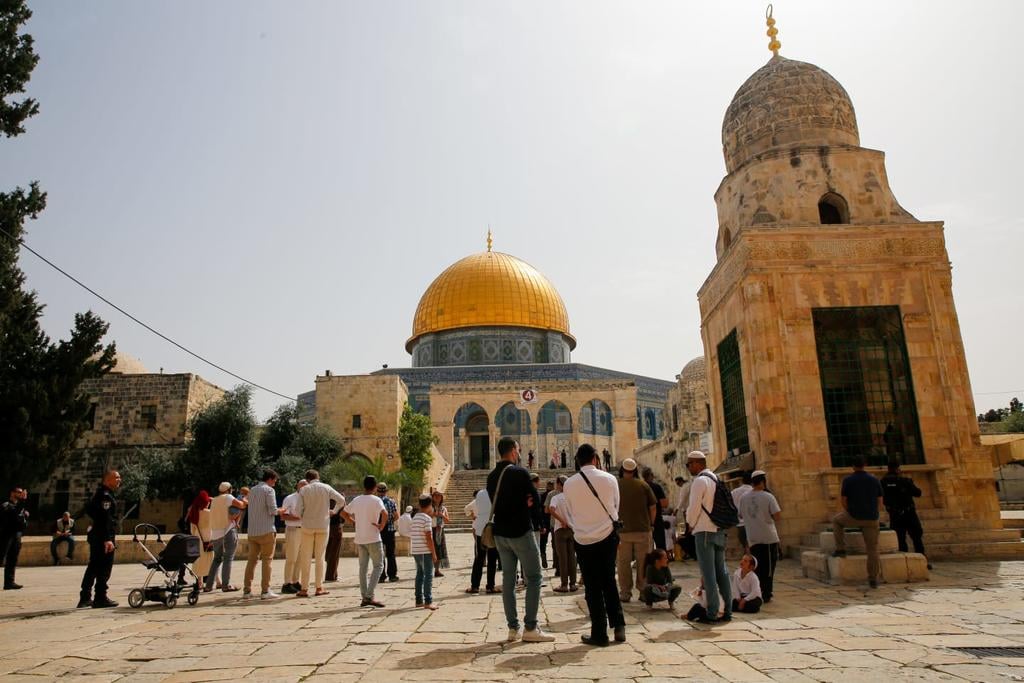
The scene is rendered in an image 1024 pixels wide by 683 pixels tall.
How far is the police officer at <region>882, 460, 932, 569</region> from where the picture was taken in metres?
7.39

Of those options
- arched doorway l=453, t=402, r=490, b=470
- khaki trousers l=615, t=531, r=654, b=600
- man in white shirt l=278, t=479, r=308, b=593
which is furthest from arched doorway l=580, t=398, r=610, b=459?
khaki trousers l=615, t=531, r=654, b=600

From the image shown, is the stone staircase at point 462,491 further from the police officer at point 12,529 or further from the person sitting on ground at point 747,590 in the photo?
the person sitting on ground at point 747,590

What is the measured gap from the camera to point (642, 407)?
36.1 m

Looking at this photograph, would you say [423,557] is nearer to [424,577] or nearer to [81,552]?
[424,577]

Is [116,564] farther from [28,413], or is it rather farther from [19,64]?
[19,64]

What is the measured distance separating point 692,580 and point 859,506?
6.29 feet

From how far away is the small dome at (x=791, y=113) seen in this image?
35.0ft

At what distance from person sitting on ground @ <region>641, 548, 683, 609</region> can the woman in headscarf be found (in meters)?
4.82

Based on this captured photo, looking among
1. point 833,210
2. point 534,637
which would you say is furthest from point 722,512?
point 833,210

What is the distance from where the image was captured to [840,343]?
9.23 m

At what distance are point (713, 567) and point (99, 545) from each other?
5514mm

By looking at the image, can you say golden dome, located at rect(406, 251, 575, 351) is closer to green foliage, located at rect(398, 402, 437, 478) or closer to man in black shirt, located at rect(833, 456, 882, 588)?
green foliage, located at rect(398, 402, 437, 478)

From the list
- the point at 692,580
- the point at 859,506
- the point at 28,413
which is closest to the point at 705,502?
the point at 859,506

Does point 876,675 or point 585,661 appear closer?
point 876,675
